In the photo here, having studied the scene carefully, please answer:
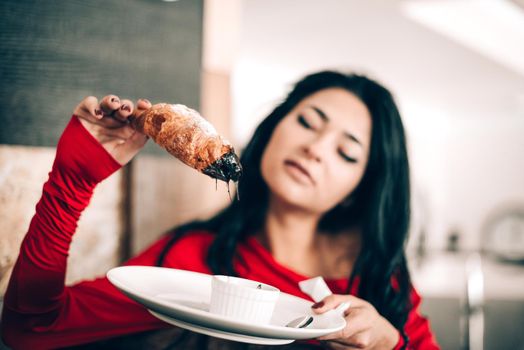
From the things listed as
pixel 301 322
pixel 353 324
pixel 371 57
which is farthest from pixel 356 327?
pixel 371 57

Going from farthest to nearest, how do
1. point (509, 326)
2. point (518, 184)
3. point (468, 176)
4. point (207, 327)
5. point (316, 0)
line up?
point (468, 176) < point (518, 184) < point (509, 326) < point (316, 0) < point (207, 327)

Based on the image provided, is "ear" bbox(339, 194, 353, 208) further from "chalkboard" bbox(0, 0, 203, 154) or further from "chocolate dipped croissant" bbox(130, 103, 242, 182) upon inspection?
"chocolate dipped croissant" bbox(130, 103, 242, 182)

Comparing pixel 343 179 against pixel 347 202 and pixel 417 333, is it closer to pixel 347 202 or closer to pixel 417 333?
pixel 347 202

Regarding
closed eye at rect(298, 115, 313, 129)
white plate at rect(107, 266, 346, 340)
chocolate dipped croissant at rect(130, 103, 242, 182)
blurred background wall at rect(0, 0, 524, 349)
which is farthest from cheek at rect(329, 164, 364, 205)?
chocolate dipped croissant at rect(130, 103, 242, 182)

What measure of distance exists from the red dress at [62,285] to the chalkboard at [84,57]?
0.90ft

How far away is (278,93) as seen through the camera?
191 inches

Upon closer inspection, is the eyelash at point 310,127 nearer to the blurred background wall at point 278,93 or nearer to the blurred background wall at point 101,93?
the blurred background wall at point 278,93

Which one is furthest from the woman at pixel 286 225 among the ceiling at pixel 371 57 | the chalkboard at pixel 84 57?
the ceiling at pixel 371 57

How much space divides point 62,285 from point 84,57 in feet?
1.67

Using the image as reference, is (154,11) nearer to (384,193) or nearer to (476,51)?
(384,193)

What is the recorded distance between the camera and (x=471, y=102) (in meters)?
5.16

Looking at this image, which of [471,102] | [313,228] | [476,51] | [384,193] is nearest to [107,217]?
[313,228]

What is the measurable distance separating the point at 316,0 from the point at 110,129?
6.96ft

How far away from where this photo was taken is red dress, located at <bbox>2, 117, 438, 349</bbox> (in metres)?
0.75
